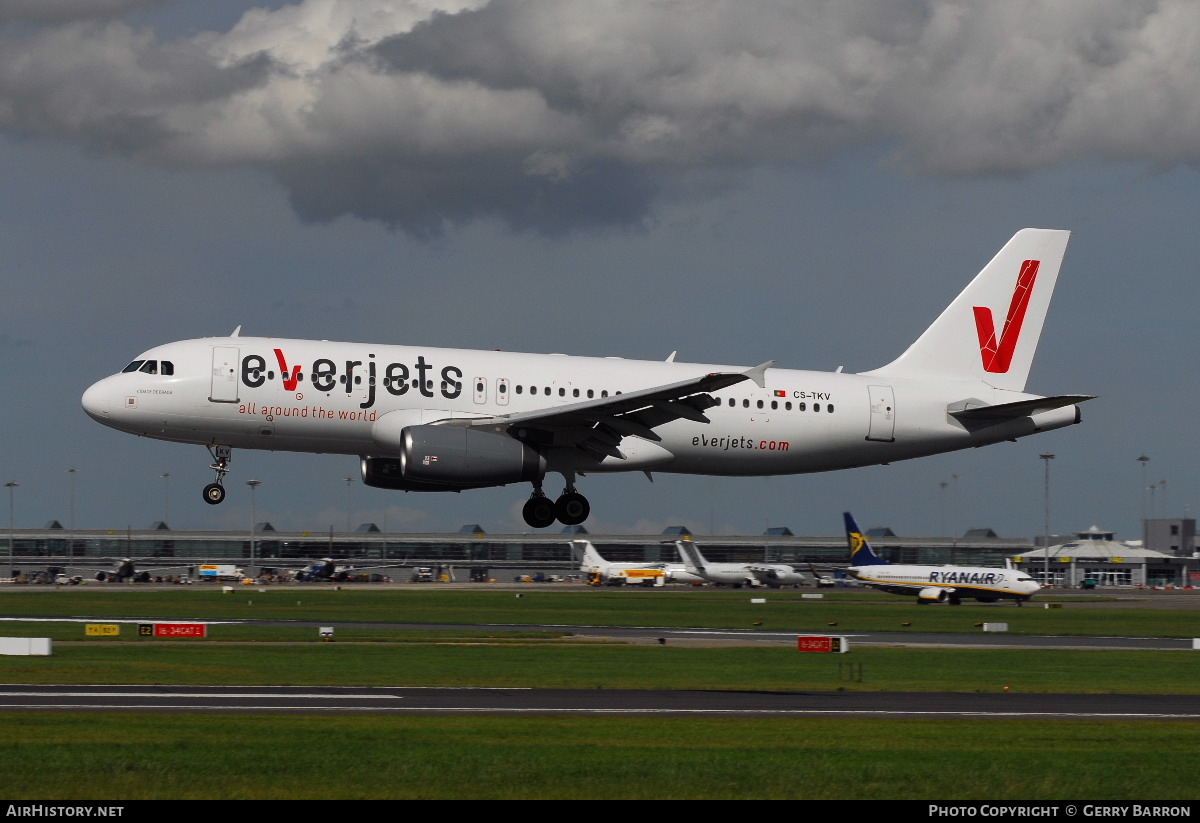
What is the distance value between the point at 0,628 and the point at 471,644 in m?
20.2

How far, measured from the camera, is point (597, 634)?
5706 centimetres

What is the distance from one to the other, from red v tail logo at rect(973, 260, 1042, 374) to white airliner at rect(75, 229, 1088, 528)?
0.22 ft

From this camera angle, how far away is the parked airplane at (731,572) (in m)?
127

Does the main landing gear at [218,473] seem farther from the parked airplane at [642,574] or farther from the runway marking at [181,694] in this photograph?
the parked airplane at [642,574]

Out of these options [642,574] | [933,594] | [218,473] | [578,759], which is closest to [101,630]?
[218,473]

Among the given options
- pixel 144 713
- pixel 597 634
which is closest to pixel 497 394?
pixel 597 634

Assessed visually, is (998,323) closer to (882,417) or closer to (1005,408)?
(1005,408)

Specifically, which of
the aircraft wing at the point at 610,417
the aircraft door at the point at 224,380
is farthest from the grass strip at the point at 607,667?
the aircraft door at the point at 224,380

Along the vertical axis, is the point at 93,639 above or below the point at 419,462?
below

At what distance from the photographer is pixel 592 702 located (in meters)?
30.1

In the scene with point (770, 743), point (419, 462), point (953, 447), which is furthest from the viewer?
point (953, 447)

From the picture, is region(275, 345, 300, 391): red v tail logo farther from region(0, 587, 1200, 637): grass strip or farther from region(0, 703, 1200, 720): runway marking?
region(0, 587, 1200, 637): grass strip
